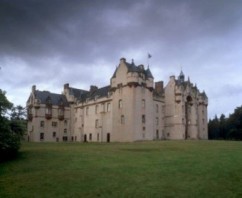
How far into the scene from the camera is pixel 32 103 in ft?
289

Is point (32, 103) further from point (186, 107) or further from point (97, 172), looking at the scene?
point (97, 172)

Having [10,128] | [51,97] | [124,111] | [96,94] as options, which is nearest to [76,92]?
[51,97]

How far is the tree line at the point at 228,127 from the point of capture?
9362 cm

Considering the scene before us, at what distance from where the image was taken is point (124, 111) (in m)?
68.5

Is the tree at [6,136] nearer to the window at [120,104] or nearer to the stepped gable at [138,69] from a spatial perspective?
the window at [120,104]

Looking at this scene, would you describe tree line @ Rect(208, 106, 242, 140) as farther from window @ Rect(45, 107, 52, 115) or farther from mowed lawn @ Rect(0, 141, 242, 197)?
mowed lawn @ Rect(0, 141, 242, 197)

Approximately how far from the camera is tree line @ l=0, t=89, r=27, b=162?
97.0 feet

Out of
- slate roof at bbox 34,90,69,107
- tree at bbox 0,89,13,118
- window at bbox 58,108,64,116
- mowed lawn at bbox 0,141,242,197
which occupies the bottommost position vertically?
mowed lawn at bbox 0,141,242,197

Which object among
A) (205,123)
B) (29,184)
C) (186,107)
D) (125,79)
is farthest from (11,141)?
(205,123)

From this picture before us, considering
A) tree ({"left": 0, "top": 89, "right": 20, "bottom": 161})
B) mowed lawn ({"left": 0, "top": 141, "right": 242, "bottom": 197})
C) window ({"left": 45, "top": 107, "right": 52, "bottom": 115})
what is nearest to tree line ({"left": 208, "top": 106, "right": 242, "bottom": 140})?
window ({"left": 45, "top": 107, "right": 52, "bottom": 115})

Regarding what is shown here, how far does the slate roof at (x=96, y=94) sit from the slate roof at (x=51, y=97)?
5.12 meters

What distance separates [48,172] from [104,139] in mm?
54575

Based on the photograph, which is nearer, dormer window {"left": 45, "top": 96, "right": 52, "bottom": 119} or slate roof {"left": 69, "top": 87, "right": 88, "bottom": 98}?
dormer window {"left": 45, "top": 96, "right": 52, "bottom": 119}

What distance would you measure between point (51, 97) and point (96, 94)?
51.9 feet
